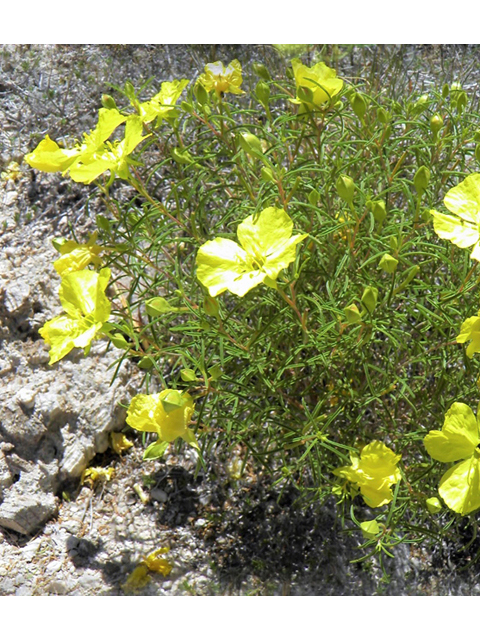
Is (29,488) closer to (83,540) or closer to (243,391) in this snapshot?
(83,540)

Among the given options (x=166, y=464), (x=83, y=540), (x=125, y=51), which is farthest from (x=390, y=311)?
(x=125, y=51)

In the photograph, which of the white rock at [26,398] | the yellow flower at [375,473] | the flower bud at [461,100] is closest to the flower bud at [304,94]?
the flower bud at [461,100]

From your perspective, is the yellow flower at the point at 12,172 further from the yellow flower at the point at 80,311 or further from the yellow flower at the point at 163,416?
the yellow flower at the point at 163,416

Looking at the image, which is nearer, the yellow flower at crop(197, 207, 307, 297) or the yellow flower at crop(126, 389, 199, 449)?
the yellow flower at crop(197, 207, 307, 297)

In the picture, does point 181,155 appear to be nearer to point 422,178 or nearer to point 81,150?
point 81,150

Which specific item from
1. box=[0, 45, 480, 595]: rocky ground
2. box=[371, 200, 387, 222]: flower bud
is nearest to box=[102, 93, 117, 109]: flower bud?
box=[371, 200, 387, 222]: flower bud

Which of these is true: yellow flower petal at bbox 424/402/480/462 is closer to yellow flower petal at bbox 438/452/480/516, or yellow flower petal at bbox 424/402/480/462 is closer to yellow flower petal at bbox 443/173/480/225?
yellow flower petal at bbox 438/452/480/516
